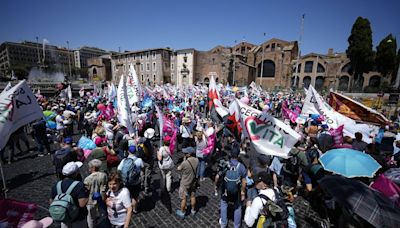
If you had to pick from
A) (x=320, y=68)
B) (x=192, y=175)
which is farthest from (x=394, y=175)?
(x=320, y=68)

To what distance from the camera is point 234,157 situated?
4129mm

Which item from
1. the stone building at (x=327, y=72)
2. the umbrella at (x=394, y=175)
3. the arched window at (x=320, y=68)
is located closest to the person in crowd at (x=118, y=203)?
the umbrella at (x=394, y=175)

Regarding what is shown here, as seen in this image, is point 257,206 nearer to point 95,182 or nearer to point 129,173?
point 129,173

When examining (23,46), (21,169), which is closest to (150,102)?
(21,169)

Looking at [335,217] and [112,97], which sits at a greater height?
[112,97]

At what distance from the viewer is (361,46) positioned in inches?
1352

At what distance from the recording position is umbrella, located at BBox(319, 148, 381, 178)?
3.49 meters

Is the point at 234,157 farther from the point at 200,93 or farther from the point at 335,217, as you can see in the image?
the point at 200,93

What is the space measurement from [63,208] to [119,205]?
84 cm

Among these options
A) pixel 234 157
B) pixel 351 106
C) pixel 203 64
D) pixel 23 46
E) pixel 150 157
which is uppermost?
pixel 23 46

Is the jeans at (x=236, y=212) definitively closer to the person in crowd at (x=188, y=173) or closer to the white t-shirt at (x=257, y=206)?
the person in crowd at (x=188, y=173)

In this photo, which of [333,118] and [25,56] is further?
[25,56]

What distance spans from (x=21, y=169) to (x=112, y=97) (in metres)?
5.86

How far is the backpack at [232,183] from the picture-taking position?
3674mm
